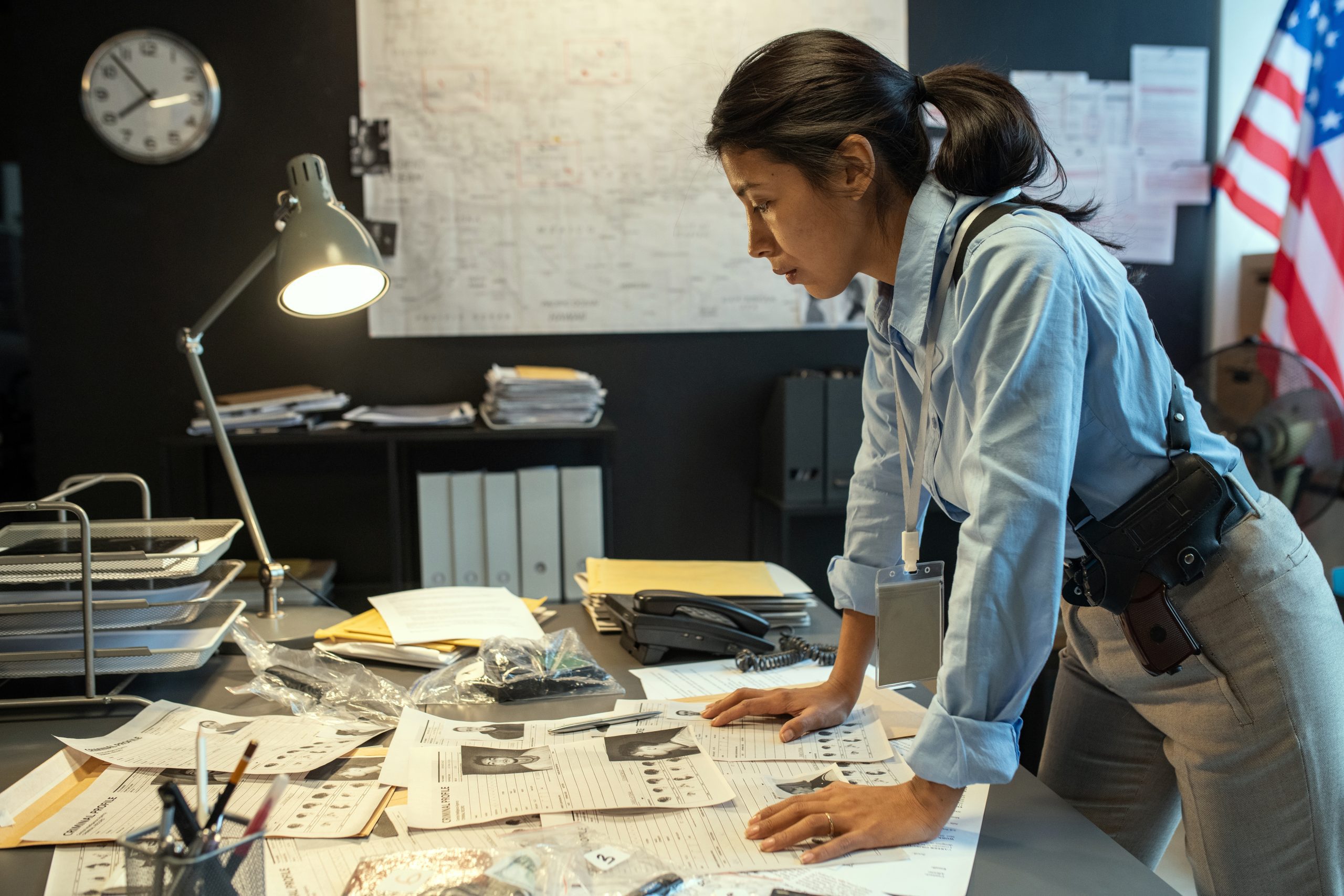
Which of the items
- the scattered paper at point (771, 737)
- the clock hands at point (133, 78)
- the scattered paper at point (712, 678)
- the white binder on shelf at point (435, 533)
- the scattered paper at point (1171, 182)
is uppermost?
the clock hands at point (133, 78)

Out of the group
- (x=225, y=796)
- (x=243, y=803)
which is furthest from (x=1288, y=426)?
(x=225, y=796)

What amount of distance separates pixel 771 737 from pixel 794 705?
5 cm

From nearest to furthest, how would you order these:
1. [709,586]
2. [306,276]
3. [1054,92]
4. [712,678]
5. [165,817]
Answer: [165,817]
[712,678]
[306,276]
[709,586]
[1054,92]

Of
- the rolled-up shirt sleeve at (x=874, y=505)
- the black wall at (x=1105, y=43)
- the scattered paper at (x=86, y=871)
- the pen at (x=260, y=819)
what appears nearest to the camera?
the pen at (x=260, y=819)

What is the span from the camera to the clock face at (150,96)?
117 inches

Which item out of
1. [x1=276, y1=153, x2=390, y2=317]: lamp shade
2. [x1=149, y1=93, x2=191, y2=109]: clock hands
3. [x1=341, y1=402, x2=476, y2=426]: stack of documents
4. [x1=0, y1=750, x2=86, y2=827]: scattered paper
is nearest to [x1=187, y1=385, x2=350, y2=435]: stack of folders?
[x1=341, y1=402, x2=476, y2=426]: stack of documents

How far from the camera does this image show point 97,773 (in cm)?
98

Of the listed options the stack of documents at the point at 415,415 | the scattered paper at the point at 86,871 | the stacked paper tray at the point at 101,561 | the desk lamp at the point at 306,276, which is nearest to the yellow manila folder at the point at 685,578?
the desk lamp at the point at 306,276

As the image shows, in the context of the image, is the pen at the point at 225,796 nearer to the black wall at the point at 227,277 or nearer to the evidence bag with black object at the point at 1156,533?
the evidence bag with black object at the point at 1156,533

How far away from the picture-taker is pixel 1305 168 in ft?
9.88

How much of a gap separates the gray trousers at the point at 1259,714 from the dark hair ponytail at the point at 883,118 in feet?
1.26

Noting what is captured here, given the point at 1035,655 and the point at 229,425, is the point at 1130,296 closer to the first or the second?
the point at 1035,655

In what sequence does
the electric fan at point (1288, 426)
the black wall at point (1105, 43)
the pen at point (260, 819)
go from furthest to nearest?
the black wall at point (1105, 43) < the electric fan at point (1288, 426) < the pen at point (260, 819)

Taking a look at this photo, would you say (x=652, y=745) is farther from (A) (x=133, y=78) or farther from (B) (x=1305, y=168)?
(B) (x=1305, y=168)
